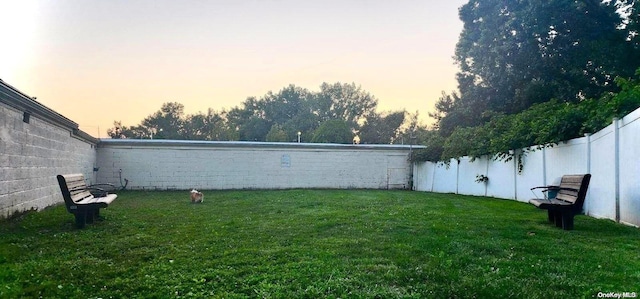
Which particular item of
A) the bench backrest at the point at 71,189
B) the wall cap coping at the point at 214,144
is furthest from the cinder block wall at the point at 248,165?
the bench backrest at the point at 71,189

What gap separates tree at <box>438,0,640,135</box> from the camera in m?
16.6

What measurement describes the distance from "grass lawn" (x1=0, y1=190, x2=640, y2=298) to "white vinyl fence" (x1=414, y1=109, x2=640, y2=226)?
1.80 feet

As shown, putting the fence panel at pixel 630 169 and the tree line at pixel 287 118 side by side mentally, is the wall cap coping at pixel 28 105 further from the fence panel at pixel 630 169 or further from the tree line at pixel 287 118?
the tree line at pixel 287 118

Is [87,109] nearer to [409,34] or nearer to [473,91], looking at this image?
[409,34]

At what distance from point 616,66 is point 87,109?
22.4 meters

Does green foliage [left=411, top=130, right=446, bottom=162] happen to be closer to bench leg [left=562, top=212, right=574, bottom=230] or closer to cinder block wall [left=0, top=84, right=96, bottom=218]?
bench leg [left=562, top=212, right=574, bottom=230]

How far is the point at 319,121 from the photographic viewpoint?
44.1m

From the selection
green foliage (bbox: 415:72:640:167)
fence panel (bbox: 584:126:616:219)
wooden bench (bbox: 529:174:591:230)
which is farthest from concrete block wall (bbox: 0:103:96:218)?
green foliage (bbox: 415:72:640:167)

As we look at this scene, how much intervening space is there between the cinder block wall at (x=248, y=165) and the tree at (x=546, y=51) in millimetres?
5843

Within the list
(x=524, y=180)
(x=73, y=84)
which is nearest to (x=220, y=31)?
(x=73, y=84)

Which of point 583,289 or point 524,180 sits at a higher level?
point 524,180

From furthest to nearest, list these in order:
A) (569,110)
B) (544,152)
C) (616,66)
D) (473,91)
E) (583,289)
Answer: (473,91) < (616,66) < (544,152) < (569,110) < (583,289)

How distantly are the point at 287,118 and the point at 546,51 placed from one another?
30596 mm

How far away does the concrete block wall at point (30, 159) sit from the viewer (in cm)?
579
